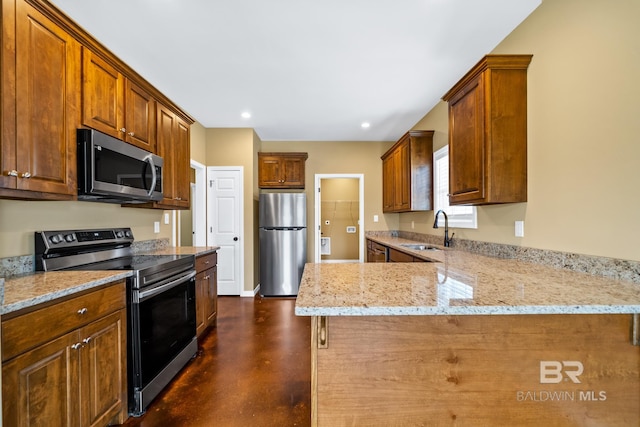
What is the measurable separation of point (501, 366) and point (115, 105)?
2729mm

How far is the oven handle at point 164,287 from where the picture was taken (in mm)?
1713

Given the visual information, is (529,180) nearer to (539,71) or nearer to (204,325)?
(539,71)

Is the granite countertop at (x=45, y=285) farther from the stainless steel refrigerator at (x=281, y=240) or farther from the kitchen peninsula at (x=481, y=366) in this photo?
the stainless steel refrigerator at (x=281, y=240)

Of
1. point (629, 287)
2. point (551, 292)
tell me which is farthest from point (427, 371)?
point (629, 287)

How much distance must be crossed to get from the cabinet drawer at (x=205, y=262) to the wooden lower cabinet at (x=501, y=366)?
190cm

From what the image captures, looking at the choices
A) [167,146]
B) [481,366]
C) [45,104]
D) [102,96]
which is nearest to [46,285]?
[45,104]

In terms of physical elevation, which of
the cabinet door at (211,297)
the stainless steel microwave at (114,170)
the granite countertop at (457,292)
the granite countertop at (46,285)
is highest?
the stainless steel microwave at (114,170)

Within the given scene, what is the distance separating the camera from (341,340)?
1.06 meters

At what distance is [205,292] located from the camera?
2768 mm

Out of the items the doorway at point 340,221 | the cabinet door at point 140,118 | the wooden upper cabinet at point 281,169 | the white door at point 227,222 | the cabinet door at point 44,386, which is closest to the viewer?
the cabinet door at point 44,386

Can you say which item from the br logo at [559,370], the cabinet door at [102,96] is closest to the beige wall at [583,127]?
the br logo at [559,370]

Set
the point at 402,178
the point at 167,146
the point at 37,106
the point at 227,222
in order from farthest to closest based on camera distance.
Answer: the point at 227,222 → the point at 402,178 → the point at 167,146 → the point at 37,106

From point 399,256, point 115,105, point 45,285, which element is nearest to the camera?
point 45,285

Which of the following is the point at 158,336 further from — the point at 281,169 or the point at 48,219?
the point at 281,169
